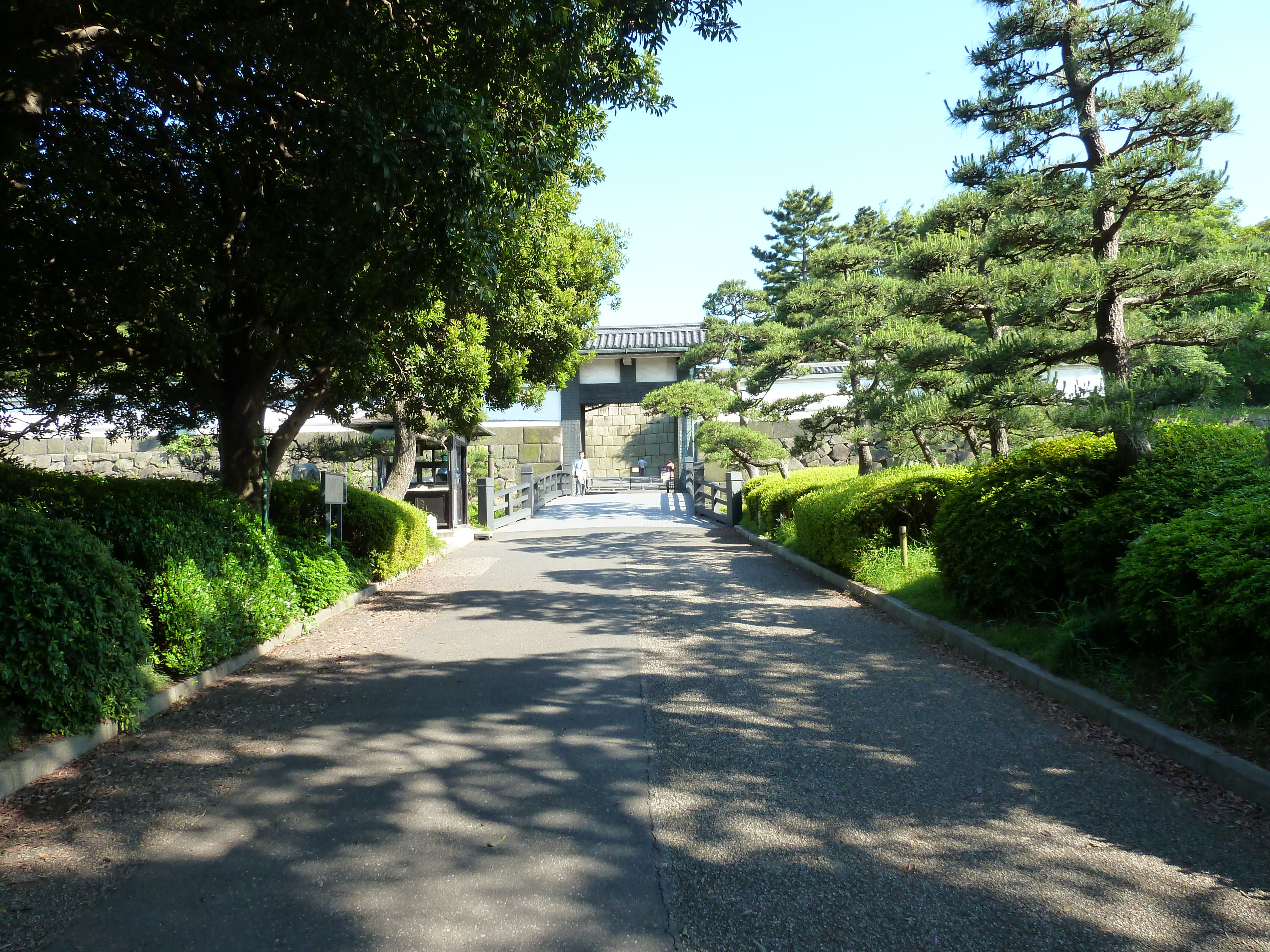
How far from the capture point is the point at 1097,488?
6.66m

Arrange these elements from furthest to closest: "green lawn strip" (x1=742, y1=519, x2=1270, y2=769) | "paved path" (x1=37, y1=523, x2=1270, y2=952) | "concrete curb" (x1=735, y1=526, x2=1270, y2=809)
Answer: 1. "green lawn strip" (x1=742, y1=519, x2=1270, y2=769)
2. "concrete curb" (x1=735, y1=526, x2=1270, y2=809)
3. "paved path" (x1=37, y1=523, x2=1270, y2=952)

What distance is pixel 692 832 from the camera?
3463 millimetres

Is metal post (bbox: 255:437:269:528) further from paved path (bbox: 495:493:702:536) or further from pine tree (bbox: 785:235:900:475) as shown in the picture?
paved path (bbox: 495:493:702:536)

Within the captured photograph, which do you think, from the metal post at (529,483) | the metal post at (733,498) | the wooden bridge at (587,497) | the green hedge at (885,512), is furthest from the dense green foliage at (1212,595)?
the metal post at (529,483)

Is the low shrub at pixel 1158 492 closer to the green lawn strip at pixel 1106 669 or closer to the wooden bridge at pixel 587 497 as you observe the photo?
the green lawn strip at pixel 1106 669

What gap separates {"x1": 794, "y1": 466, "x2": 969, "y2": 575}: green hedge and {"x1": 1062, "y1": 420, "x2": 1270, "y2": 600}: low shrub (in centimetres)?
312

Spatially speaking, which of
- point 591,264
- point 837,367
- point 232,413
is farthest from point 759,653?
point 837,367

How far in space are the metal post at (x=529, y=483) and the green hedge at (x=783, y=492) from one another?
25.0 ft

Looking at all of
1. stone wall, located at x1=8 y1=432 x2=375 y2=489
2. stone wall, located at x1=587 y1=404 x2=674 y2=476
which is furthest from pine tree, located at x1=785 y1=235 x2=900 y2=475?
stone wall, located at x1=587 y1=404 x2=674 y2=476

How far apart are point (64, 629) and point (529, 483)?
20.7 meters

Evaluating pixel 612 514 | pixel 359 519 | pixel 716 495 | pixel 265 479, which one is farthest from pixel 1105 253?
pixel 612 514

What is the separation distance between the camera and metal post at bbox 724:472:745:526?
19.7 metres

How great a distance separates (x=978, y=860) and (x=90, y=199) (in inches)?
287

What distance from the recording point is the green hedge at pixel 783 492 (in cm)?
1511
